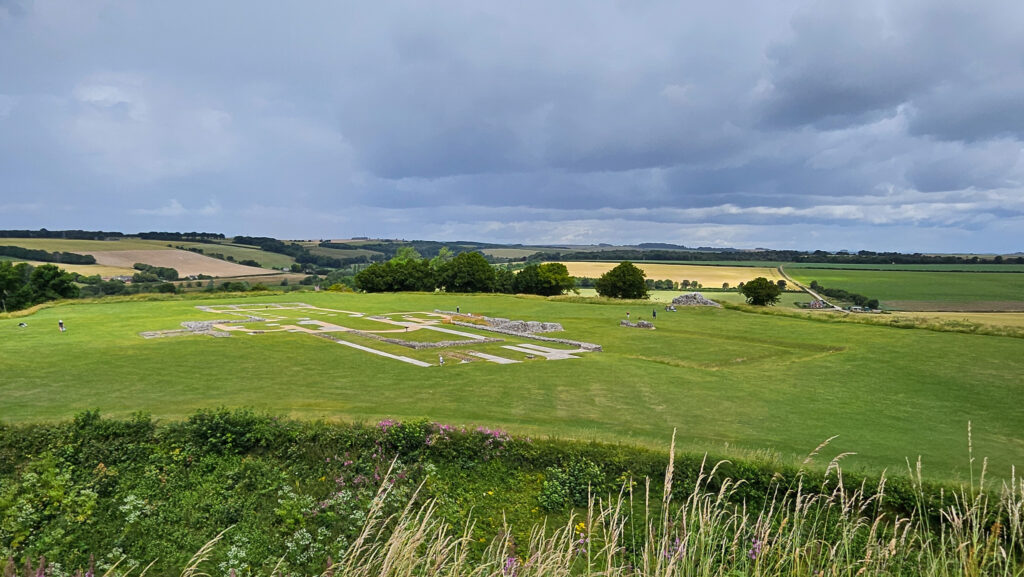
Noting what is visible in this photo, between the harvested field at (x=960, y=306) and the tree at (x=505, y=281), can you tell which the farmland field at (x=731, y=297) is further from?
the tree at (x=505, y=281)

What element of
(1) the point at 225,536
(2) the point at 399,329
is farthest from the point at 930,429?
(2) the point at 399,329

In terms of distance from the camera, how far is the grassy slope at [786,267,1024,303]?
66.8m

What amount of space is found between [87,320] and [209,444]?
3927 cm

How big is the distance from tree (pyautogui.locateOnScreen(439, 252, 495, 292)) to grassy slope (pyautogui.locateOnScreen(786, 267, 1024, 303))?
54.2 m

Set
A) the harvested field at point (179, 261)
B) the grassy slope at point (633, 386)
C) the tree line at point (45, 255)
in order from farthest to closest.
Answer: the harvested field at point (179, 261) < the tree line at point (45, 255) < the grassy slope at point (633, 386)

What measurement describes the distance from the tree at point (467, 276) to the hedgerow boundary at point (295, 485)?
65013 mm

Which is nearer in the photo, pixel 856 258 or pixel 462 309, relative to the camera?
pixel 462 309

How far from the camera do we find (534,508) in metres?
9.64

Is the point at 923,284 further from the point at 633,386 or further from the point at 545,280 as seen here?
the point at 633,386

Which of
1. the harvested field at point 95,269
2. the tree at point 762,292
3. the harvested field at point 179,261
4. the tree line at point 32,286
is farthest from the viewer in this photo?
the harvested field at point 179,261

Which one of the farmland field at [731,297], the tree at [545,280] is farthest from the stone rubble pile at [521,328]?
the tree at [545,280]

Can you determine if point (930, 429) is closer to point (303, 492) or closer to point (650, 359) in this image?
point (650, 359)

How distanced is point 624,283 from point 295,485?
6528 centimetres

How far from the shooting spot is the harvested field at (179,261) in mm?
104250
